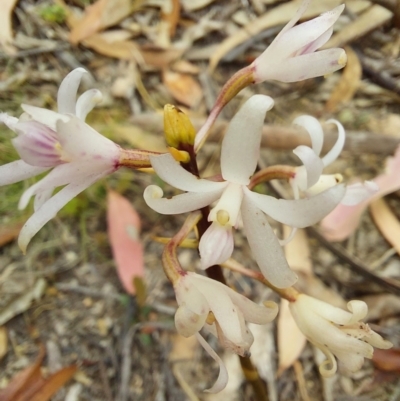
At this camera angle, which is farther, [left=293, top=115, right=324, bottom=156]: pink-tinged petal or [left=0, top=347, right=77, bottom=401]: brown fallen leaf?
[left=0, top=347, right=77, bottom=401]: brown fallen leaf

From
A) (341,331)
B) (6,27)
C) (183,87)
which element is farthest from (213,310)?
(6,27)

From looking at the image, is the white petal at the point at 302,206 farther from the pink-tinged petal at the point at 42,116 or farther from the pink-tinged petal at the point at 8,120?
the pink-tinged petal at the point at 8,120

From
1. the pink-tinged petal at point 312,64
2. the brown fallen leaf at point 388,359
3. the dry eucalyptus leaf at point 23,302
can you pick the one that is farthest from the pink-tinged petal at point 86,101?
the brown fallen leaf at point 388,359

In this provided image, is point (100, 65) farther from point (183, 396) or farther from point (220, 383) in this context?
point (220, 383)

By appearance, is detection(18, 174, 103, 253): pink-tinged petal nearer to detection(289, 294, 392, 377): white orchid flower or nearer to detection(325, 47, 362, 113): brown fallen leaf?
detection(289, 294, 392, 377): white orchid flower

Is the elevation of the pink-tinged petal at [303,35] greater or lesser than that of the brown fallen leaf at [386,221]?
greater

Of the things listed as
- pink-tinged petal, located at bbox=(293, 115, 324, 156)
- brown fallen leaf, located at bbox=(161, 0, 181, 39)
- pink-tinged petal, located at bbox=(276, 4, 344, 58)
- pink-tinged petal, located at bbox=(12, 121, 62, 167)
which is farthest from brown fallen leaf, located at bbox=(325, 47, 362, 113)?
pink-tinged petal, located at bbox=(12, 121, 62, 167)

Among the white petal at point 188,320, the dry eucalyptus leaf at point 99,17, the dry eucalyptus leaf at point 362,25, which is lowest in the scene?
the dry eucalyptus leaf at point 362,25
